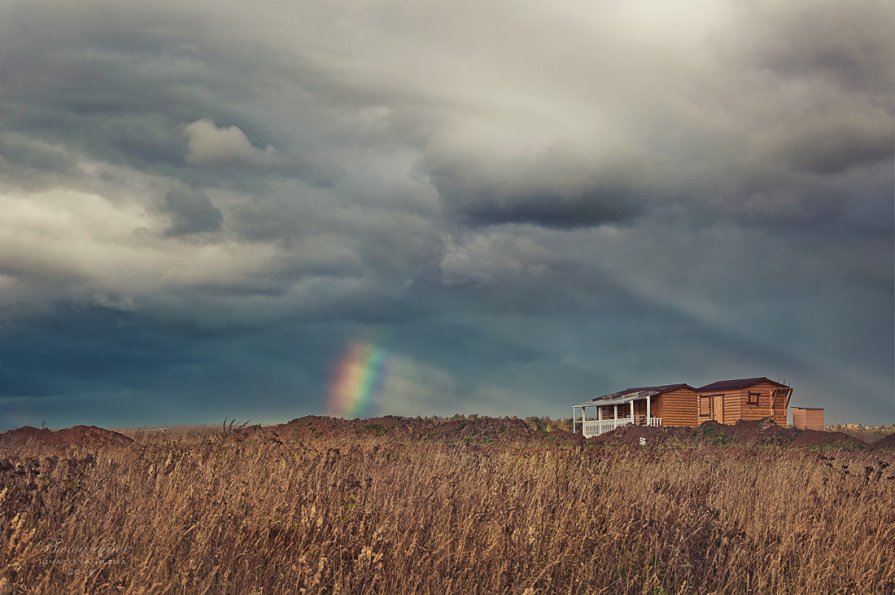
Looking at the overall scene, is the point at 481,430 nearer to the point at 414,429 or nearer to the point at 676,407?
the point at 414,429

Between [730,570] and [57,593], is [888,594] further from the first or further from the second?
[57,593]

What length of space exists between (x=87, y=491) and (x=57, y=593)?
3.26 meters

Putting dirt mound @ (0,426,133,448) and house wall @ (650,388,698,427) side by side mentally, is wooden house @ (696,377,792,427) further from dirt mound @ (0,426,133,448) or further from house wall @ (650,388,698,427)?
dirt mound @ (0,426,133,448)

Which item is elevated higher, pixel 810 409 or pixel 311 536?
pixel 810 409

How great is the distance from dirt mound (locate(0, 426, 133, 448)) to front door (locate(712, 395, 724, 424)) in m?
Result: 39.2

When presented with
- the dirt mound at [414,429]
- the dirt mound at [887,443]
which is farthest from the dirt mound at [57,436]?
the dirt mound at [887,443]

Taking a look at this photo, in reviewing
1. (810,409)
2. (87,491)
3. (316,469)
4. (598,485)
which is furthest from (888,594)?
(810,409)

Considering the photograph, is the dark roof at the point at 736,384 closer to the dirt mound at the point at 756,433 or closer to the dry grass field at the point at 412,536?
the dirt mound at the point at 756,433

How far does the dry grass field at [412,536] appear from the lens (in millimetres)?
5223

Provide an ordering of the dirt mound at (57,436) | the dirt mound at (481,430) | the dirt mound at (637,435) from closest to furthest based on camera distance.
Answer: the dirt mound at (57,436) → the dirt mound at (637,435) → the dirt mound at (481,430)

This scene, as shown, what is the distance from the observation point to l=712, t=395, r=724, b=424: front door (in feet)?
168

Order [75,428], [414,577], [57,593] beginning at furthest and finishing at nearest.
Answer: [75,428] < [414,577] < [57,593]

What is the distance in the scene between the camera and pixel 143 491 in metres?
7.81

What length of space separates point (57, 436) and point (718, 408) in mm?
40777
